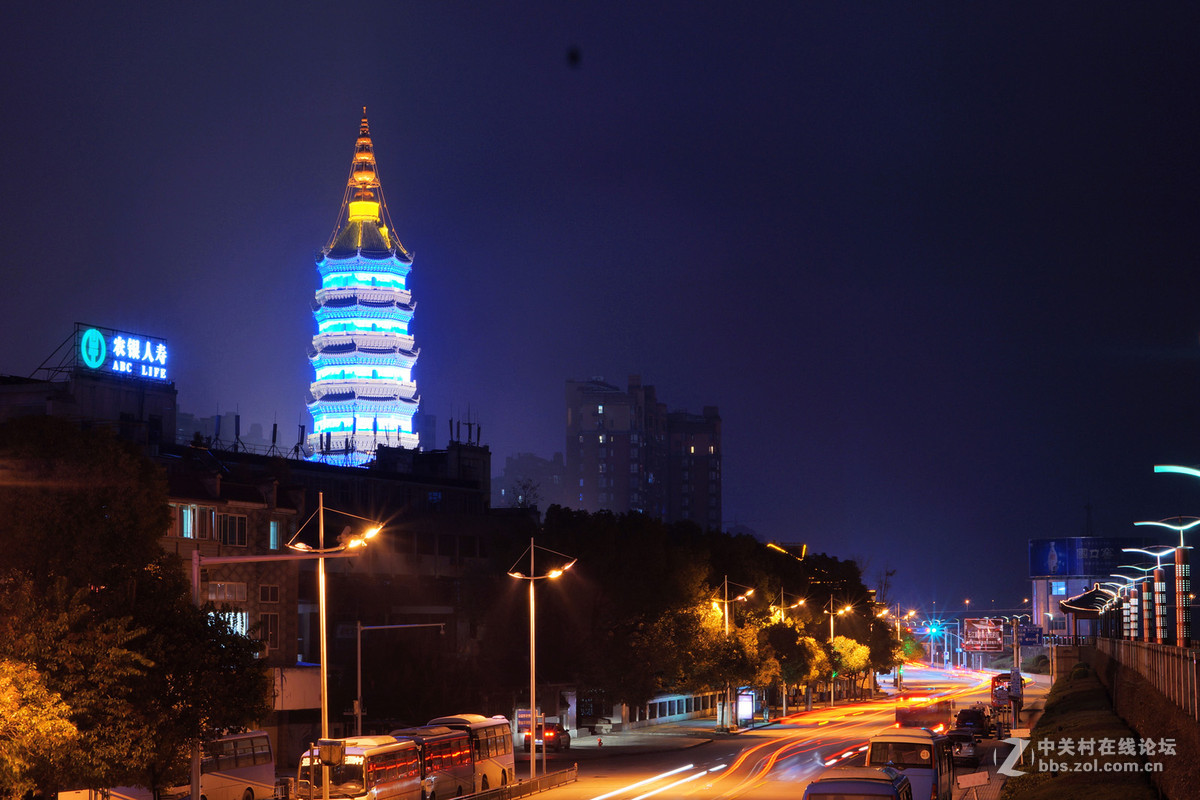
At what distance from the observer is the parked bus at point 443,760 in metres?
43.7

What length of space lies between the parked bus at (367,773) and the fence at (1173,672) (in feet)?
75.1

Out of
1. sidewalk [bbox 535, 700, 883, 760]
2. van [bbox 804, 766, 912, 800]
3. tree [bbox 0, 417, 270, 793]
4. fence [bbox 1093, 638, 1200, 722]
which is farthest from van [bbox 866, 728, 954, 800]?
sidewalk [bbox 535, 700, 883, 760]

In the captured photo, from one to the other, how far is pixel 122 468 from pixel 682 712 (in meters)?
69.8

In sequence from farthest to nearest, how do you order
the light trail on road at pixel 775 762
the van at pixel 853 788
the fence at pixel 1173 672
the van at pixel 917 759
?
the light trail on road at pixel 775 762
the van at pixel 917 759
the van at pixel 853 788
the fence at pixel 1173 672

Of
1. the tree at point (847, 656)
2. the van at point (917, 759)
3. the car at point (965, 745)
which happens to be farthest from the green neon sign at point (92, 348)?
the van at point (917, 759)

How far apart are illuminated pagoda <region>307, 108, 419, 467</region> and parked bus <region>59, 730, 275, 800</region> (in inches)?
5191

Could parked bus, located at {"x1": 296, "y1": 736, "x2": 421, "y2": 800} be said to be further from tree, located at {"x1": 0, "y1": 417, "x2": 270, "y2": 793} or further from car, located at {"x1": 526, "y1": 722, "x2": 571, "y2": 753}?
car, located at {"x1": 526, "y1": 722, "x2": 571, "y2": 753}

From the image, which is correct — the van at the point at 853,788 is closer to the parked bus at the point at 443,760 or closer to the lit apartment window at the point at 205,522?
the parked bus at the point at 443,760

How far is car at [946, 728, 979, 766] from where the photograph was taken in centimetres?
5384

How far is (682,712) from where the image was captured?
96.4m

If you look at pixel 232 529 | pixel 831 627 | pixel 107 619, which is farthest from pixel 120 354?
pixel 107 619

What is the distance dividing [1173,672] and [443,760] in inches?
976

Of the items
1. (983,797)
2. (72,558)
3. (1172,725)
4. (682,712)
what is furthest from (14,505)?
(682,712)

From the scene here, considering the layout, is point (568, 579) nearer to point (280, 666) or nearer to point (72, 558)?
point (280, 666)
